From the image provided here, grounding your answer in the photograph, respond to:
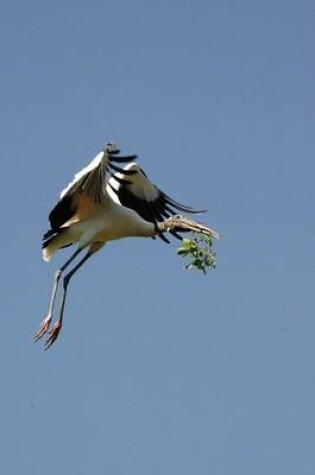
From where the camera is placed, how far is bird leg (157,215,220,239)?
19.3 metres

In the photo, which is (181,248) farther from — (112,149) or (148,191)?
(148,191)

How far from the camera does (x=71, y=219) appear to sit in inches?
805

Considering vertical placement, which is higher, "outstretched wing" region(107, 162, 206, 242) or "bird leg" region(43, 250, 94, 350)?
"outstretched wing" region(107, 162, 206, 242)

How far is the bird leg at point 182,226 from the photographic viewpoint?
63.3 feet

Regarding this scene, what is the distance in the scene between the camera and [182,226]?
19.9 meters

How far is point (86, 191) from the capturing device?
2000 centimetres

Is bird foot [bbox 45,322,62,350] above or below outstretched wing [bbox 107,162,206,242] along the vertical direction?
below

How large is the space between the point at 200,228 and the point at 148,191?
113 inches

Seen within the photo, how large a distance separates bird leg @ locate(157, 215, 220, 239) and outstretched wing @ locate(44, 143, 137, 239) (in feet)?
2.55

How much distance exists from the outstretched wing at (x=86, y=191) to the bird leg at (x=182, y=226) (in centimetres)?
78

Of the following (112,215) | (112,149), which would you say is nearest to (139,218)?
(112,215)

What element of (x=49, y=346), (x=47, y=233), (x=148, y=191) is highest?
(x=148, y=191)

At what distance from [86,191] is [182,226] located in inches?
46.9

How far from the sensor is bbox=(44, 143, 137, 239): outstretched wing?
1892 cm
